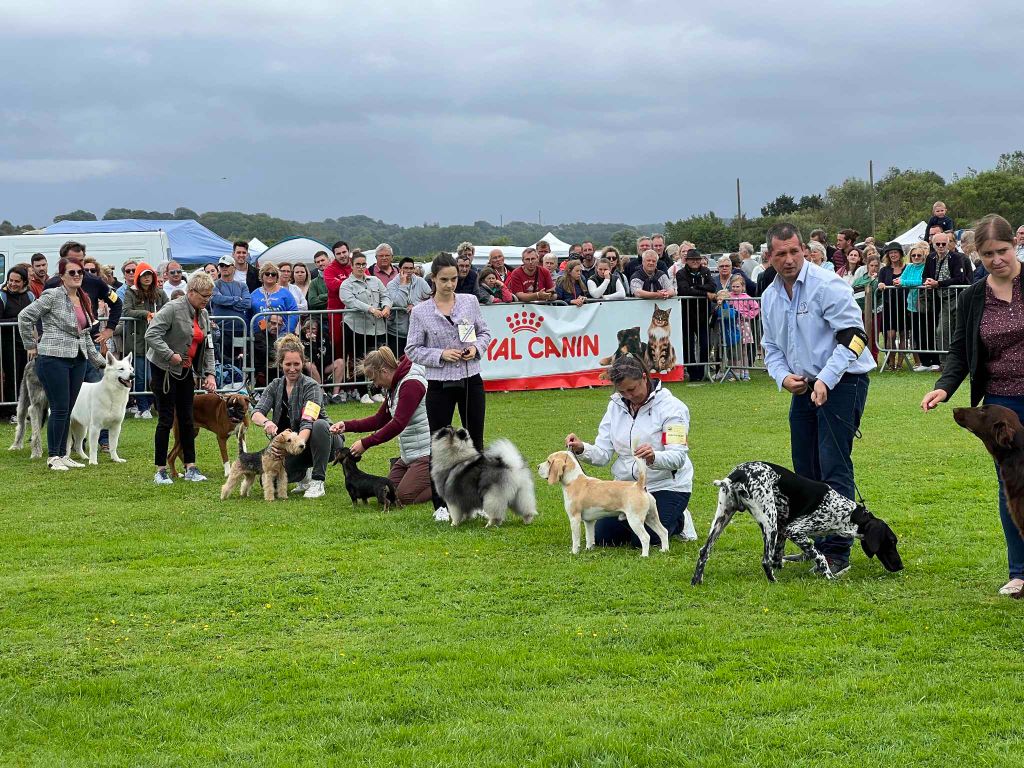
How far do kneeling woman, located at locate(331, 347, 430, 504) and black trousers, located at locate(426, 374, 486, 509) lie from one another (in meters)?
0.32

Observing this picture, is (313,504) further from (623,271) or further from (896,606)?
(623,271)

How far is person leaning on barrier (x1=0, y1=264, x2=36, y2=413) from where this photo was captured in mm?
13703

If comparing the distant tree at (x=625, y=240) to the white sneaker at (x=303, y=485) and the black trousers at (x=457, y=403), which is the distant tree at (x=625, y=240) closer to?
the white sneaker at (x=303, y=485)

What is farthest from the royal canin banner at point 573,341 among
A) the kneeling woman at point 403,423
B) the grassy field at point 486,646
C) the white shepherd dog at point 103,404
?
the grassy field at point 486,646

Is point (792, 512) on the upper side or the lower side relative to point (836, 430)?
lower

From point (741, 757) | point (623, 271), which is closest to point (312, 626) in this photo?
point (741, 757)

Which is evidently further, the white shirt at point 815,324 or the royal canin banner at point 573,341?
the royal canin banner at point 573,341

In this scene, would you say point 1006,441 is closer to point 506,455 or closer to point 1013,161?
point 506,455

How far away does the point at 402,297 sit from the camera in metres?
15.7

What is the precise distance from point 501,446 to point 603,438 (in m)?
0.82

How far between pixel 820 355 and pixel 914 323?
1228 centimetres

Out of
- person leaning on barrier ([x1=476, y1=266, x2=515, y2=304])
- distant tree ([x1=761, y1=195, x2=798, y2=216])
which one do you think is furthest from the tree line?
person leaning on barrier ([x1=476, y1=266, x2=515, y2=304])

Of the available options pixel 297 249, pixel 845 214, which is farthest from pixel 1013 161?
pixel 297 249

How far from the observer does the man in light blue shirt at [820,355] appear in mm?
5930
